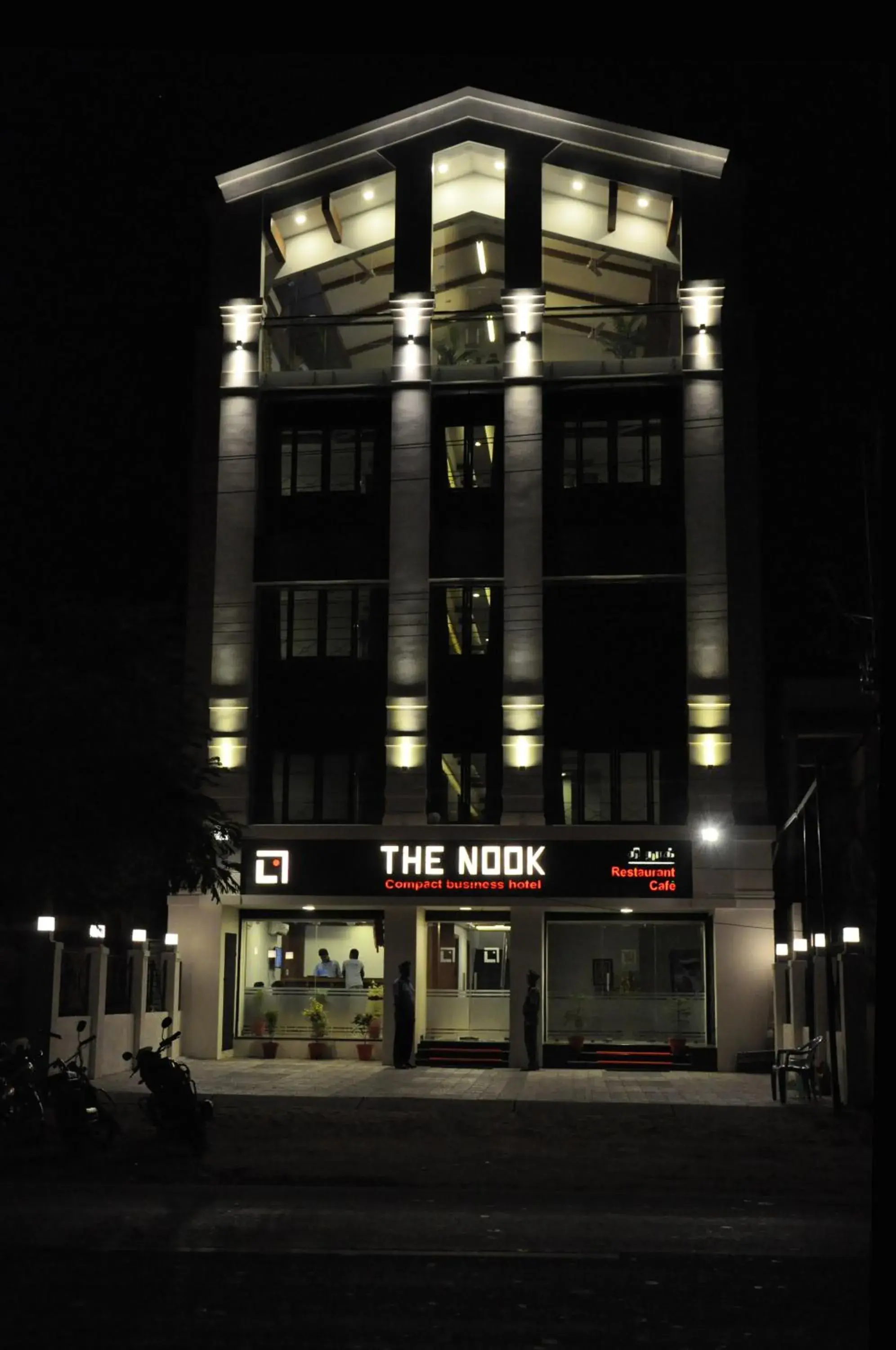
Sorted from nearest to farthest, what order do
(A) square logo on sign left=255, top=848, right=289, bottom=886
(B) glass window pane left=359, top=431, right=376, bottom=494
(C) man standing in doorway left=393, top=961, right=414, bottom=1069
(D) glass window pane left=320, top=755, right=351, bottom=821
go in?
(C) man standing in doorway left=393, top=961, right=414, bottom=1069
(A) square logo on sign left=255, top=848, right=289, bottom=886
(D) glass window pane left=320, top=755, right=351, bottom=821
(B) glass window pane left=359, top=431, right=376, bottom=494

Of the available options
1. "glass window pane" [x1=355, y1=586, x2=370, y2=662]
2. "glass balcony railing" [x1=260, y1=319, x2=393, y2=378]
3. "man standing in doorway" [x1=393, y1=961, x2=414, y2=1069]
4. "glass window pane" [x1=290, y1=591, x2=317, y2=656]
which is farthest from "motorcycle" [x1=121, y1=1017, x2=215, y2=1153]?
"glass balcony railing" [x1=260, y1=319, x2=393, y2=378]

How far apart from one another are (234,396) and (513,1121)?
758 inches

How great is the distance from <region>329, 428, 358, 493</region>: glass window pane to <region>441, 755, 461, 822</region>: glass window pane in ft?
22.3

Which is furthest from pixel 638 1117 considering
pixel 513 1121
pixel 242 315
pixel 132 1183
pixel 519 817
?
pixel 242 315

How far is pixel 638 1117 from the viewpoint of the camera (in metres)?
19.8

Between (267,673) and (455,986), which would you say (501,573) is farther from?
(455,986)

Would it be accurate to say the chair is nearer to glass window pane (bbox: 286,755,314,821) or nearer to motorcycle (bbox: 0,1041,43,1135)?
motorcycle (bbox: 0,1041,43,1135)

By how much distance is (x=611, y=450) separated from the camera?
105 ft

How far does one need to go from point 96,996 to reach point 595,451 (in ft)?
52.9

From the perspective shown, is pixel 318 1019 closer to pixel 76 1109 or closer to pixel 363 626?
pixel 363 626

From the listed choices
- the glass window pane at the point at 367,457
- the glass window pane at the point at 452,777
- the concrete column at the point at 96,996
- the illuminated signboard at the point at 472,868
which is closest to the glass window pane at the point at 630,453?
the glass window pane at the point at 367,457

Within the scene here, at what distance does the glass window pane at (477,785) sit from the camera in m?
31.0

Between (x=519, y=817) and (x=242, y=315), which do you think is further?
(x=242, y=315)

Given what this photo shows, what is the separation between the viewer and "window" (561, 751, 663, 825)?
30.6 m
